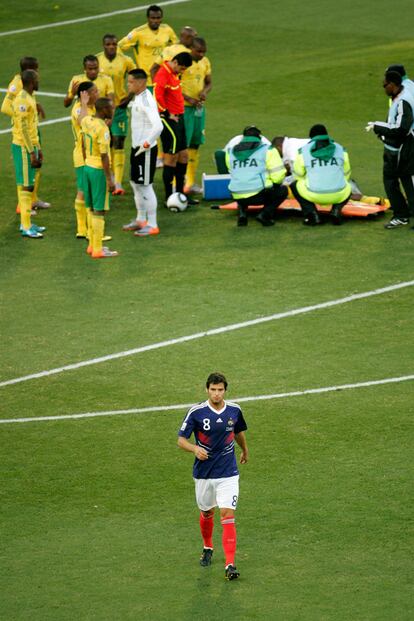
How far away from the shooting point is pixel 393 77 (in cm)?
1895

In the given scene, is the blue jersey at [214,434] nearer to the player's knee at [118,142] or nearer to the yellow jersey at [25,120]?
the yellow jersey at [25,120]

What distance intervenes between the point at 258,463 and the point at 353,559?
6.74 feet

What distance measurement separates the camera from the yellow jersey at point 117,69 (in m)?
22.0

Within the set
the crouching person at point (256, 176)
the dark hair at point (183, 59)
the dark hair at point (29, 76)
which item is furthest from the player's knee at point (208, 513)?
the dark hair at point (183, 59)

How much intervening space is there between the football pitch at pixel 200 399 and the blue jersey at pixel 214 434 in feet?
2.63

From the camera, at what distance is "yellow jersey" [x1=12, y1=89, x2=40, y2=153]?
19234mm

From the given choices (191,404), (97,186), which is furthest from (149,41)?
(191,404)

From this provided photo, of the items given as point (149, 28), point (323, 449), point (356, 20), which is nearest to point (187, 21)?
point (356, 20)

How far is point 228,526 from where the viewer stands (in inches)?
423

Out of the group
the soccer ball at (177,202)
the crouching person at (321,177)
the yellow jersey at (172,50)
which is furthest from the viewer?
the yellow jersey at (172,50)

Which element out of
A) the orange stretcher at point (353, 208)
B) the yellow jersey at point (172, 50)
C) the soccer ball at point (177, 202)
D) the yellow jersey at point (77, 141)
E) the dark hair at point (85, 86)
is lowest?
the soccer ball at point (177, 202)

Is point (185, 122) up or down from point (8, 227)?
up

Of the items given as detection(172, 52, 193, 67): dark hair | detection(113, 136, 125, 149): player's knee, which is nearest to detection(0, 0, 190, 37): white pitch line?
detection(113, 136, 125, 149): player's knee

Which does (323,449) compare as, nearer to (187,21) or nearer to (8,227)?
(8,227)
